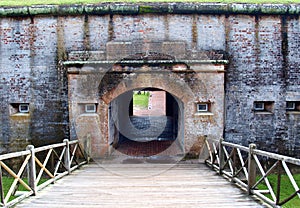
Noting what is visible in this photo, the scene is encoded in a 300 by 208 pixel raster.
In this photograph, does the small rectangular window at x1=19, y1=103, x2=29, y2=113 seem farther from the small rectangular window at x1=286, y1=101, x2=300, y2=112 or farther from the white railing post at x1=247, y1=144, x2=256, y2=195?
the small rectangular window at x1=286, y1=101, x2=300, y2=112

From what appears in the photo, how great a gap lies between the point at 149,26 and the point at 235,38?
2.48m

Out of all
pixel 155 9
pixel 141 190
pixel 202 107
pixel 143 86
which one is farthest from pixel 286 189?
pixel 155 9

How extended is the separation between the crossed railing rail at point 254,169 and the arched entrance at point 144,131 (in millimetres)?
1884

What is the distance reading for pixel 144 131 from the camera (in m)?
12.3

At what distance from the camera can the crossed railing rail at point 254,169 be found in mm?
3766

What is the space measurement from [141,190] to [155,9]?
4.96m

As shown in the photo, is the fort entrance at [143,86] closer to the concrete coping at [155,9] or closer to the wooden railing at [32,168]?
the wooden railing at [32,168]

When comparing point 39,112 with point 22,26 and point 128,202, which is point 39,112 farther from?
point 128,202

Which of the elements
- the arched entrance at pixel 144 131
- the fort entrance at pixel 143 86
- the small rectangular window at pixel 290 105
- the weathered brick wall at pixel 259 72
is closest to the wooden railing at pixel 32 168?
the fort entrance at pixel 143 86

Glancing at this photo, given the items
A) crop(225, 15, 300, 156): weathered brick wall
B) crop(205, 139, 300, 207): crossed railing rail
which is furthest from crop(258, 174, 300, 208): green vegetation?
crop(225, 15, 300, 156): weathered brick wall

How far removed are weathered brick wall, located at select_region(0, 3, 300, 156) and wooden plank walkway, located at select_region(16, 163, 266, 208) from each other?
2.18m

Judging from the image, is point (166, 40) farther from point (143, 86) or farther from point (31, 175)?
point (31, 175)

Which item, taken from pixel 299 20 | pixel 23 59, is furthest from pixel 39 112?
pixel 299 20

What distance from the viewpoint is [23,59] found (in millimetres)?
7707
